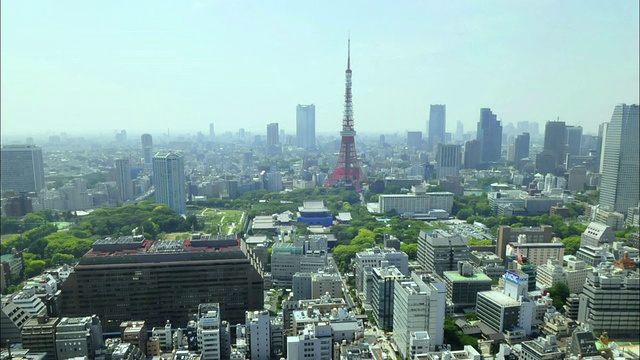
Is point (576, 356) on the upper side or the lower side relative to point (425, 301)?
lower

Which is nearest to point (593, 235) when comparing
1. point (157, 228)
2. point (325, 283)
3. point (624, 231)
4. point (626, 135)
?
point (624, 231)

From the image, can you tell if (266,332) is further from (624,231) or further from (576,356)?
(624,231)

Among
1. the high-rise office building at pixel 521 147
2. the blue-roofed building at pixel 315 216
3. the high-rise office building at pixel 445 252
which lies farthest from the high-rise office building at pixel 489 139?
the high-rise office building at pixel 445 252

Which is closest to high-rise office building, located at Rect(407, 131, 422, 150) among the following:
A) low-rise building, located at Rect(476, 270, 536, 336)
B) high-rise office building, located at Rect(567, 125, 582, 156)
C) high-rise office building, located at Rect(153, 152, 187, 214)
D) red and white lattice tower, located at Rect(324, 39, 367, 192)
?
high-rise office building, located at Rect(567, 125, 582, 156)

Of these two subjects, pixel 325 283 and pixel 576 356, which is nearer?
pixel 576 356

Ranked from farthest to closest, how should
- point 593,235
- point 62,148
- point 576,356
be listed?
point 62,148, point 593,235, point 576,356

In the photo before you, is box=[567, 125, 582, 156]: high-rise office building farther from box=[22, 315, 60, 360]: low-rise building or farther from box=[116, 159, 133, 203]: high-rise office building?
box=[22, 315, 60, 360]: low-rise building

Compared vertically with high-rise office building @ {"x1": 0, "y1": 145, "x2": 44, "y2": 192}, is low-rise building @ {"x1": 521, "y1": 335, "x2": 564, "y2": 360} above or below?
below
